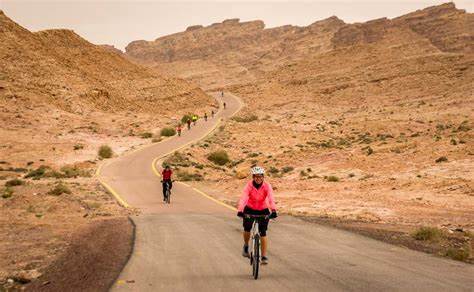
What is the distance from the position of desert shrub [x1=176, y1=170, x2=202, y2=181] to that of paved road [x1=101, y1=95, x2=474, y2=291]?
1606 centimetres

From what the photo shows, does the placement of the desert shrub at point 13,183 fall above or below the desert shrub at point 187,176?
below

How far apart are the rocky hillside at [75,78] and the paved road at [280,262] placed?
203 ft

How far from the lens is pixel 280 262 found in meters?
11.2

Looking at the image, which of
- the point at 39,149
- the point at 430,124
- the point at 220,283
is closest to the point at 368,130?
the point at 430,124

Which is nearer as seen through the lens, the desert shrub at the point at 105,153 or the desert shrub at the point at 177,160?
the desert shrub at the point at 177,160

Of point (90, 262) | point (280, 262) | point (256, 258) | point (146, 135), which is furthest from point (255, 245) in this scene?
Answer: point (146, 135)

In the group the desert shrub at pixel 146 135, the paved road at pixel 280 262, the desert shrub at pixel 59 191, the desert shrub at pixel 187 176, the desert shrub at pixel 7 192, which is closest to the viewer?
the paved road at pixel 280 262

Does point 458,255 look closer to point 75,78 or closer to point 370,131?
point 370,131

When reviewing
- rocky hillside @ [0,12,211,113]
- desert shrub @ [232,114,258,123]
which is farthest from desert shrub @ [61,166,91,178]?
desert shrub @ [232,114,258,123]

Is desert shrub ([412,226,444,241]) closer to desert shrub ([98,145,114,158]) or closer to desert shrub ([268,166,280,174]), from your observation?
desert shrub ([268,166,280,174])

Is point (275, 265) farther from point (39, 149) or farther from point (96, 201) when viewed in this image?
point (39, 149)

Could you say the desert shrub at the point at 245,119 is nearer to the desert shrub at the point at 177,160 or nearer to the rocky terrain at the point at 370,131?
the rocky terrain at the point at 370,131

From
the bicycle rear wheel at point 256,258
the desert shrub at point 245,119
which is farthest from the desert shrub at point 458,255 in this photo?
the desert shrub at point 245,119

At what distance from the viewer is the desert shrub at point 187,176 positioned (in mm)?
35306
